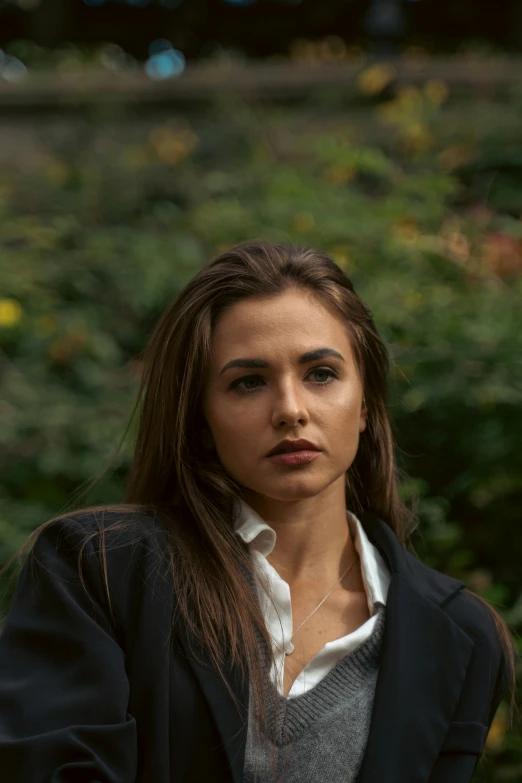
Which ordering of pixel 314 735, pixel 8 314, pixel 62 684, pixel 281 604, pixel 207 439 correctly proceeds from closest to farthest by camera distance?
1. pixel 62 684
2. pixel 314 735
3. pixel 281 604
4. pixel 207 439
5. pixel 8 314

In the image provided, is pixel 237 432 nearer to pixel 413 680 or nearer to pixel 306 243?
pixel 413 680

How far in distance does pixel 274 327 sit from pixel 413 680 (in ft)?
2.54

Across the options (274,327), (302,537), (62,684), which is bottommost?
(62,684)

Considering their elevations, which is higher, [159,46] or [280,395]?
[159,46]

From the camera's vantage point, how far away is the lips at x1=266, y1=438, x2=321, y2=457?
2.04 metres

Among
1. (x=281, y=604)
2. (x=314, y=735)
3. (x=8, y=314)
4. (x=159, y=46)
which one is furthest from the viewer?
(x=159, y=46)

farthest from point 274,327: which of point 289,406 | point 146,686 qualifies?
point 146,686

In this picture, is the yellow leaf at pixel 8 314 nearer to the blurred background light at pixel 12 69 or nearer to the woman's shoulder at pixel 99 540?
the woman's shoulder at pixel 99 540

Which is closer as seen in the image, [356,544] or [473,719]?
[473,719]

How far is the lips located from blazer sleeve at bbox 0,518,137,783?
425 millimetres

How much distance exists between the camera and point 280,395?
205 centimetres

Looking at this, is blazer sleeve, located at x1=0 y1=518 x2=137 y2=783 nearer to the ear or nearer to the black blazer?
the black blazer

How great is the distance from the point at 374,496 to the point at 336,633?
0.43 meters

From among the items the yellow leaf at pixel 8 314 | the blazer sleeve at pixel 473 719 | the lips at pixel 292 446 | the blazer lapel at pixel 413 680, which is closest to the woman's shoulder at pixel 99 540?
the lips at pixel 292 446
